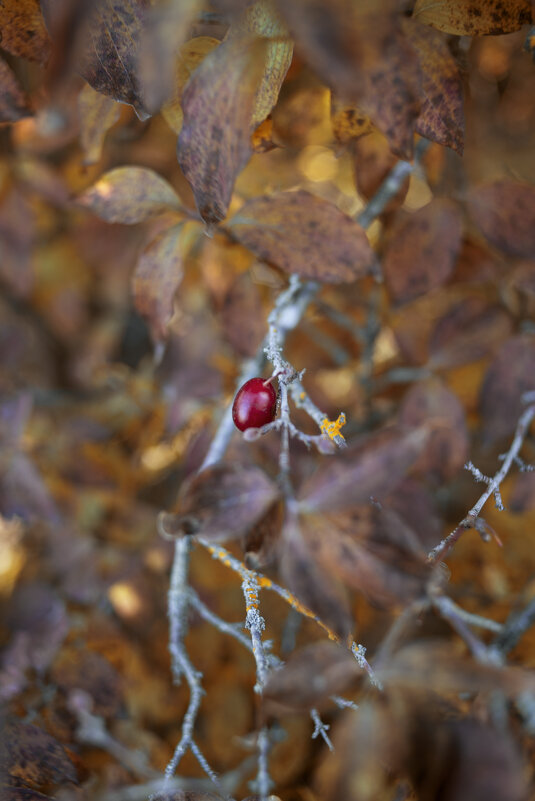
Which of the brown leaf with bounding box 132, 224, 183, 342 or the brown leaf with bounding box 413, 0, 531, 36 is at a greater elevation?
the brown leaf with bounding box 413, 0, 531, 36

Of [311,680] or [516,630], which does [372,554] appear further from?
[516,630]

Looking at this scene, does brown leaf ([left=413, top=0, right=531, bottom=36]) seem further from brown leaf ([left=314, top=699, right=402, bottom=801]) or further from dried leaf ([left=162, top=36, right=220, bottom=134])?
brown leaf ([left=314, top=699, right=402, bottom=801])

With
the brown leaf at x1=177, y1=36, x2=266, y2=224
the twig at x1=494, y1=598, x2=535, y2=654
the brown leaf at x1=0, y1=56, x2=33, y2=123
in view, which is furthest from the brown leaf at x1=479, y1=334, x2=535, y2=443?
the brown leaf at x1=0, y1=56, x2=33, y2=123

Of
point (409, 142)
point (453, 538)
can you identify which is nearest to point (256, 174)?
point (409, 142)

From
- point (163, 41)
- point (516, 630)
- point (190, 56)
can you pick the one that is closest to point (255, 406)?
point (163, 41)

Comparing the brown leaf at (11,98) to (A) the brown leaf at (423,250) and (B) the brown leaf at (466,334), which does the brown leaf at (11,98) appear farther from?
(B) the brown leaf at (466,334)

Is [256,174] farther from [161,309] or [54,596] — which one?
[54,596]
